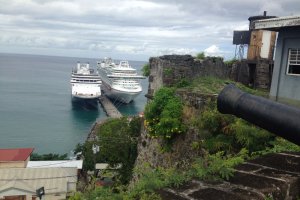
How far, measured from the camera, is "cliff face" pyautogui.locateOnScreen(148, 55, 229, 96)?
10.8 meters

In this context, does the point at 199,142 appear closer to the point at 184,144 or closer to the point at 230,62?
the point at 184,144

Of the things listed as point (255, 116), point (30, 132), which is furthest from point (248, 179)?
point (30, 132)

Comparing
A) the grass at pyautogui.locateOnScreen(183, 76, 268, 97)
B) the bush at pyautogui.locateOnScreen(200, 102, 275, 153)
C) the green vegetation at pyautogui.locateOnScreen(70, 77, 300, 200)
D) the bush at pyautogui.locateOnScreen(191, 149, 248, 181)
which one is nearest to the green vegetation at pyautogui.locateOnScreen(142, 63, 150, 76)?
the grass at pyautogui.locateOnScreen(183, 76, 268, 97)

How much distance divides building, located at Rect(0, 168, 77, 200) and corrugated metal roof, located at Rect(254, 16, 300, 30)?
9501 mm

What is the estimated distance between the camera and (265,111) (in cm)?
274

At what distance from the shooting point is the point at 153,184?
2467mm

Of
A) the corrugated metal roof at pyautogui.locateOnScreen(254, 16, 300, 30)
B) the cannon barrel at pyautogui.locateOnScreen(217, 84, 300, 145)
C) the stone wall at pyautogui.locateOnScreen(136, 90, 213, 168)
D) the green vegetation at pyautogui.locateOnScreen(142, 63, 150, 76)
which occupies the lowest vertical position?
the stone wall at pyautogui.locateOnScreen(136, 90, 213, 168)

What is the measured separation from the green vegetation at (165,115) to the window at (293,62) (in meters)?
3.82

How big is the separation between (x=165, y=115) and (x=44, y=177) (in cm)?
971

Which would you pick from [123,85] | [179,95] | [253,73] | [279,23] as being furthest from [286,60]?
[123,85]

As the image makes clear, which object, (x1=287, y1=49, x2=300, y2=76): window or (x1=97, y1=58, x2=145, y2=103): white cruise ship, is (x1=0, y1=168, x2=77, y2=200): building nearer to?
(x1=287, y1=49, x2=300, y2=76): window

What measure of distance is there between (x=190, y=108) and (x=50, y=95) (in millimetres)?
68079

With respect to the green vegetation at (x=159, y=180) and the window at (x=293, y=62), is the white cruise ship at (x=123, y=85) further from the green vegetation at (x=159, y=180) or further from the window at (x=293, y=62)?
the green vegetation at (x=159, y=180)

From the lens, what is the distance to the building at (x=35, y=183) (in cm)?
1378
